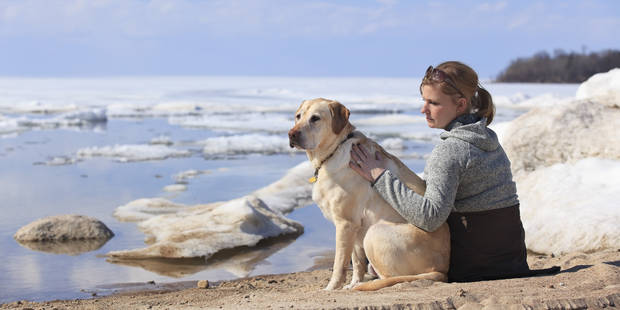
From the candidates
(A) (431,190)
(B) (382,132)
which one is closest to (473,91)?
(A) (431,190)

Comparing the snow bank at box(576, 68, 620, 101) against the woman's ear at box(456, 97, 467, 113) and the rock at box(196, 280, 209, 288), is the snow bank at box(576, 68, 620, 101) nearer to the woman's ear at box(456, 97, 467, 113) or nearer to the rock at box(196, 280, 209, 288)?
the woman's ear at box(456, 97, 467, 113)

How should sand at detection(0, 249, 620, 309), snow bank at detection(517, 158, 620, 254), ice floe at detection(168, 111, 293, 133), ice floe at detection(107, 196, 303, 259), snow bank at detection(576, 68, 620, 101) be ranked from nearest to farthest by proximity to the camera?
1. sand at detection(0, 249, 620, 309)
2. snow bank at detection(517, 158, 620, 254)
3. ice floe at detection(107, 196, 303, 259)
4. snow bank at detection(576, 68, 620, 101)
5. ice floe at detection(168, 111, 293, 133)

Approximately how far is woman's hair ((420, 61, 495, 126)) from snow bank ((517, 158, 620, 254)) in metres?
2.47

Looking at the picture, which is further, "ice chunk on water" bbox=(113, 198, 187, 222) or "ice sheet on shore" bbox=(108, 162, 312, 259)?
"ice chunk on water" bbox=(113, 198, 187, 222)

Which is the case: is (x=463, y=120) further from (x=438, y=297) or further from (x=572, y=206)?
(x=572, y=206)

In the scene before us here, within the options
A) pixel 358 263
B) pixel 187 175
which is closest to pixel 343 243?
pixel 358 263

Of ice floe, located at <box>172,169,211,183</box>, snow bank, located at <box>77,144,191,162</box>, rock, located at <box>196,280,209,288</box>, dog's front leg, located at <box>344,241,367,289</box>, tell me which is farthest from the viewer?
snow bank, located at <box>77,144,191,162</box>

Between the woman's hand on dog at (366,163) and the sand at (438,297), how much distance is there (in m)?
0.67

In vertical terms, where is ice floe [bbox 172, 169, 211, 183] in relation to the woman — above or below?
below

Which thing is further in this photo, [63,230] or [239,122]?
[239,122]

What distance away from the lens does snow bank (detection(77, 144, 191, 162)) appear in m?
12.6

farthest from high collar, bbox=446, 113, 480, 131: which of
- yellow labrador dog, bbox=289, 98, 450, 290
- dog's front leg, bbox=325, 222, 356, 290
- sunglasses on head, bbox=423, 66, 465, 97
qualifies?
dog's front leg, bbox=325, 222, 356, 290

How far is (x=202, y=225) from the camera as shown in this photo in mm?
6961

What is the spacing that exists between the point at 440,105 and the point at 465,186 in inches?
19.3
